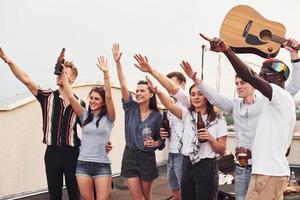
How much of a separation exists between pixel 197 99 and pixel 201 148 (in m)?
0.47

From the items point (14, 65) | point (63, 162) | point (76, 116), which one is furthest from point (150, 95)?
point (14, 65)

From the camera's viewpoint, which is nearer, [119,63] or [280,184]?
[280,184]

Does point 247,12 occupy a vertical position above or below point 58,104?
above

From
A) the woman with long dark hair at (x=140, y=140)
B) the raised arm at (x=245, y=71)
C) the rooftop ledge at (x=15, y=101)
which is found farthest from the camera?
the rooftop ledge at (x=15, y=101)

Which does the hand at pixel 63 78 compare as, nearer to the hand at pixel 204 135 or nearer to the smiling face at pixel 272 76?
the hand at pixel 204 135

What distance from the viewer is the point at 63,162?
4.08 meters

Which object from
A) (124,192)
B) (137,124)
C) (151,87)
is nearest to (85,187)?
(137,124)

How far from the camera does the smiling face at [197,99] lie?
3889 millimetres

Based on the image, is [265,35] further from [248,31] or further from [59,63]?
[59,63]

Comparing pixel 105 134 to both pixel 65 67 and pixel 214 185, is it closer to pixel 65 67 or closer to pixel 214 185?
pixel 65 67

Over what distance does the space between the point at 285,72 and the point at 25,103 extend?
3.65m

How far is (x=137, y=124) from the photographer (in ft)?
13.9

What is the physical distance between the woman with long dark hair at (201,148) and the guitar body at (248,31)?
709mm

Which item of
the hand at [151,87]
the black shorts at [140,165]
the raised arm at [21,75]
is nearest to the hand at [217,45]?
the hand at [151,87]
